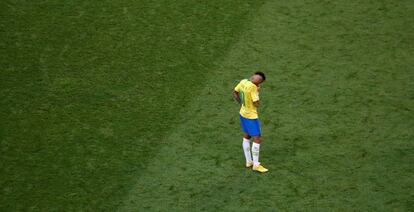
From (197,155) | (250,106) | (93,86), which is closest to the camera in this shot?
(250,106)

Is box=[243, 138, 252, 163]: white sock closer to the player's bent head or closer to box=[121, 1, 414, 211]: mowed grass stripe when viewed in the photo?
box=[121, 1, 414, 211]: mowed grass stripe

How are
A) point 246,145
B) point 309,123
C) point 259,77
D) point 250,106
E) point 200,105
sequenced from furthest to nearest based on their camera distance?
point 200,105 < point 309,123 < point 246,145 < point 250,106 < point 259,77

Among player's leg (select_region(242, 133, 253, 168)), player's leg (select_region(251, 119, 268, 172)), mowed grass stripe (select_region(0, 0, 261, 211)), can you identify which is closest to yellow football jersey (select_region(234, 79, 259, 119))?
player's leg (select_region(251, 119, 268, 172))

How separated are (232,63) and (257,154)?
250 cm

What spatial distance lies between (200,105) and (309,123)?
5.42 ft

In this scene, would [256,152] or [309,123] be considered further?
[309,123]

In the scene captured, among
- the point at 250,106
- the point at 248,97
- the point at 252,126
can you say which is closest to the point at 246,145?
the point at 252,126

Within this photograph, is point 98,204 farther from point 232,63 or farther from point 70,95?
point 232,63

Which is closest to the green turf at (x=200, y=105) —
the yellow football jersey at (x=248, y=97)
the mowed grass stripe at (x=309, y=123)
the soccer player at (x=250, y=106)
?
the mowed grass stripe at (x=309, y=123)

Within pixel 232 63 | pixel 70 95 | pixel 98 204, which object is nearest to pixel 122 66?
pixel 70 95

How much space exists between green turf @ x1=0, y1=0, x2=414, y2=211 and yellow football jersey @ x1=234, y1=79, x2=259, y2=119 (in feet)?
2.97

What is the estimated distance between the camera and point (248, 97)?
7727mm

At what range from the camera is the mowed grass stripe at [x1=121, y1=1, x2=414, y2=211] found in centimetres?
787

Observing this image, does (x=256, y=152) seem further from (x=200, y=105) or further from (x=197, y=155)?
(x=200, y=105)
